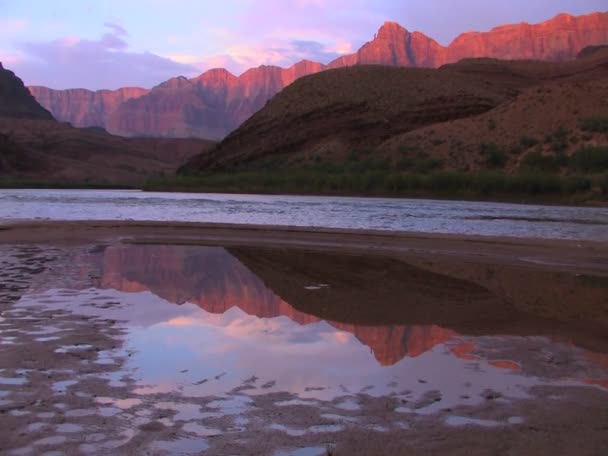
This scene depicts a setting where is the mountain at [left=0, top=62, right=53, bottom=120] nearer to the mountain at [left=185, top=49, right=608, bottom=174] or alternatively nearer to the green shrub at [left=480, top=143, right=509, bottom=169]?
the mountain at [left=185, top=49, right=608, bottom=174]

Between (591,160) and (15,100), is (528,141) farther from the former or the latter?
(15,100)

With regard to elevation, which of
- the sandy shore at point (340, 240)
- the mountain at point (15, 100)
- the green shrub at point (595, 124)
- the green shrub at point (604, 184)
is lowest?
the sandy shore at point (340, 240)

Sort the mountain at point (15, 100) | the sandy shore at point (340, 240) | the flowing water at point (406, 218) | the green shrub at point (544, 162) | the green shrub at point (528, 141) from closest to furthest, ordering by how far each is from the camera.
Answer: the sandy shore at point (340, 240) < the flowing water at point (406, 218) < the green shrub at point (544, 162) < the green shrub at point (528, 141) < the mountain at point (15, 100)

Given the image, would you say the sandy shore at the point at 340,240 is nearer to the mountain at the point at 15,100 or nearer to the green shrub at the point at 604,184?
the green shrub at the point at 604,184

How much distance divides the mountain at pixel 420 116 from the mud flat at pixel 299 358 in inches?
1564

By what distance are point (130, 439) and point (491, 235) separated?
1774 cm

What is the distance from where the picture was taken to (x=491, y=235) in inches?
819

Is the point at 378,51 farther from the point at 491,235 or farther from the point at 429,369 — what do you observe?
the point at 429,369

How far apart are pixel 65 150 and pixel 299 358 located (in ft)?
376

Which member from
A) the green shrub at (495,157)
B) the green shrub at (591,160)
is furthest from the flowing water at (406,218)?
the green shrub at (495,157)

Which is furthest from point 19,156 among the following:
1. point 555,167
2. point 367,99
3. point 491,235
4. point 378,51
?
point 378,51

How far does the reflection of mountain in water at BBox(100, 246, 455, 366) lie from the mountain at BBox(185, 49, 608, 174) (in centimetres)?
3797

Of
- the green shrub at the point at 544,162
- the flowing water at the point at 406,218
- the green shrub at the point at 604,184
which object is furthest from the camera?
the green shrub at the point at 544,162

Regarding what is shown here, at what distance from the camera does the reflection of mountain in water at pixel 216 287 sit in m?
7.37
